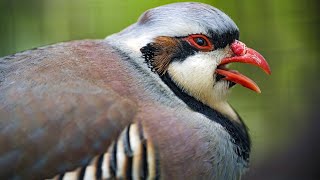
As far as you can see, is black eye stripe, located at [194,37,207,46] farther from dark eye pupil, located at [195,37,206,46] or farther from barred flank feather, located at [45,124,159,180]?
barred flank feather, located at [45,124,159,180]

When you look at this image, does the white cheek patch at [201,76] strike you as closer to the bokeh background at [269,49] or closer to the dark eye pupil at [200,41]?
the dark eye pupil at [200,41]

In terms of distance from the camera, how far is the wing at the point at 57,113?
2.47 m

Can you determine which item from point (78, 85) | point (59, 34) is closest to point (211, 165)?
point (78, 85)

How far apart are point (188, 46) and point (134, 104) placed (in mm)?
328

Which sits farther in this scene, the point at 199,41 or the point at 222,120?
the point at 222,120

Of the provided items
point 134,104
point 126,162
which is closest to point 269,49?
point 134,104

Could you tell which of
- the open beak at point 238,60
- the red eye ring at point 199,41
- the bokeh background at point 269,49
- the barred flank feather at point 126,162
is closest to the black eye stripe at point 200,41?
the red eye ring at point 199,41

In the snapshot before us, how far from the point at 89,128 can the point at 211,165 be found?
492 millimetres

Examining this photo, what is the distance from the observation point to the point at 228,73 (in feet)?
9.36

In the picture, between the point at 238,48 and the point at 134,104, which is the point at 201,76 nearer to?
the point at 238,48

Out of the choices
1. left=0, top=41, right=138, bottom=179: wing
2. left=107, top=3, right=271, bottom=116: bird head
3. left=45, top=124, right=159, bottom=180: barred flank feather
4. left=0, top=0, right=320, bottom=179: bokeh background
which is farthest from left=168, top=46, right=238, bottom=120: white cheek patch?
left=0, top=0, right=320, bottom=179: bokeh background

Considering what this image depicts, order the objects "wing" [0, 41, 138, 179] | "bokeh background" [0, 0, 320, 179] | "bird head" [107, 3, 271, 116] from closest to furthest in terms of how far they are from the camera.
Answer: "wing" [0, 41, 138, 179]
"bird head" [107, 3, 271, 116]
"bokeh background" [0, 0, 320, 179]

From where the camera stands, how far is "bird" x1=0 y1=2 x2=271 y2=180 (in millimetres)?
2486

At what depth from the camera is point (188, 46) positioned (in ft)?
9.10
